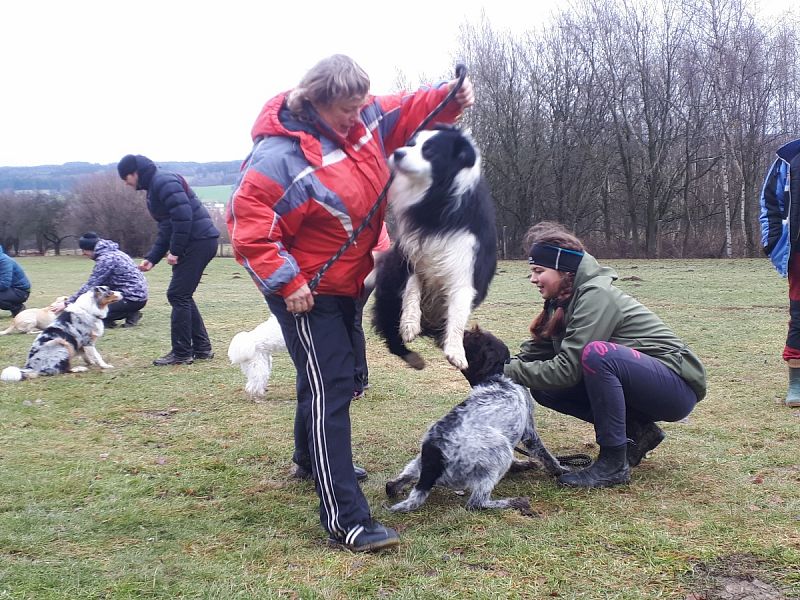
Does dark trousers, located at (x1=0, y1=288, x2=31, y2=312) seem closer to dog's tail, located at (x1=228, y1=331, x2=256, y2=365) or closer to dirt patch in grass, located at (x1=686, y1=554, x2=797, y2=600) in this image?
dog's tail, located at (x1=228, y1=331, x2=256, y2=365)

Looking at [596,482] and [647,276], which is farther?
[647,276]

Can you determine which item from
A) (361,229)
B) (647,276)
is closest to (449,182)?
(361,229)

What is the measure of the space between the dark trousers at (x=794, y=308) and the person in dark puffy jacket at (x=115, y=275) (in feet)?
23.8

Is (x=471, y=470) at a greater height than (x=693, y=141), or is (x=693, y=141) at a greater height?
(x=693, y=141)

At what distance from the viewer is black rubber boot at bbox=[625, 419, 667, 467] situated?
12.2ft

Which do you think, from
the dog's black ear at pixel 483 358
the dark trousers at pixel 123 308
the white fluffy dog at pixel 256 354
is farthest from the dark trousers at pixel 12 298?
the dog's black ear at pixel 483 358

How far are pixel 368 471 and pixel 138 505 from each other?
1.20m

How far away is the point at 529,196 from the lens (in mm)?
27453

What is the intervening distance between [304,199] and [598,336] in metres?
1.61

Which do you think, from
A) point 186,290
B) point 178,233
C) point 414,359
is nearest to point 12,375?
point 186,290

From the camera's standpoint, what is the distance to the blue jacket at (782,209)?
15.9ft

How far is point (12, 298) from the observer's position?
10758mm

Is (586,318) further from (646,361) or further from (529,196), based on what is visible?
(529,196)

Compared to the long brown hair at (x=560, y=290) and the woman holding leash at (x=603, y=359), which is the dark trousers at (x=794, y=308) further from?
the long brown hair at (x=560, y=290)
